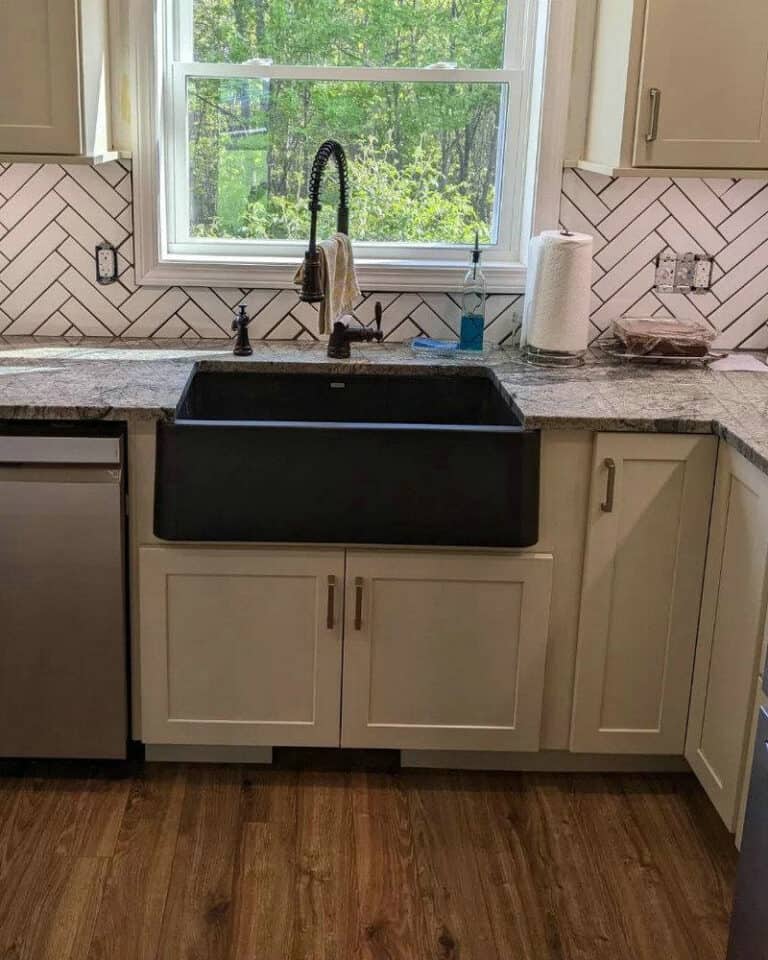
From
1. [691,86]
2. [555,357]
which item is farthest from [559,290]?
[691,86]

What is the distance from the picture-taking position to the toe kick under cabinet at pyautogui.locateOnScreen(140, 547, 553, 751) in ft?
8.27

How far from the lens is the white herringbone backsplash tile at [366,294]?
9.80 feet

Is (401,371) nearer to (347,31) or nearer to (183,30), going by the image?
(347,31)

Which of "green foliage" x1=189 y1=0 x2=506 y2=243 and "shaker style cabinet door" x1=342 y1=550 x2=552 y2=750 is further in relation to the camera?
"green foliage" x1=189 y1=0 x2=506 y2=243

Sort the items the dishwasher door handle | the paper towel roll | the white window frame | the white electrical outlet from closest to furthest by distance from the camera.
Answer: the dishwasher door handle → the paper towel roll → the white window frame → the white electrical outlet

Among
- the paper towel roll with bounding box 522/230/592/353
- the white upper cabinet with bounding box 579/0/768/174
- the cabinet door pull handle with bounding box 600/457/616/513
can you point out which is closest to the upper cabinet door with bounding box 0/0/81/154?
the paper towel roll with bounding box 522/230/592/353

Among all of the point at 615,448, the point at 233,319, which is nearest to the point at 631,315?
the point at 615,448

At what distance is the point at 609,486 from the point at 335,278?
2.81 ft

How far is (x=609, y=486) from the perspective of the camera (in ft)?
8.08

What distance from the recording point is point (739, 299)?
310 centimetres

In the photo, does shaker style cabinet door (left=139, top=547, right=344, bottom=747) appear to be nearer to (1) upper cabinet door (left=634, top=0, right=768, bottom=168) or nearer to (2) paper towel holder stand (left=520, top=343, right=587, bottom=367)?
(2) paper towel holder stand (left=520, top=343, right=587, bottom=367)

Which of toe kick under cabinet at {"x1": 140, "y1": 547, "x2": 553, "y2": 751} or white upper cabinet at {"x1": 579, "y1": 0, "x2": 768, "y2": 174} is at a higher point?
white upper cabinet at {"x1": 579, "y1": 0, "x2": 768, "y2": 174}

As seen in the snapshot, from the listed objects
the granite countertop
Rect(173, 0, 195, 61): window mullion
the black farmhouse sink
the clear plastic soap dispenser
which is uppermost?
Rect(173, 0, 195, 61): window mullion

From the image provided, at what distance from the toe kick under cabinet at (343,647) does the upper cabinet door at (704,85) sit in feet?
3.29
